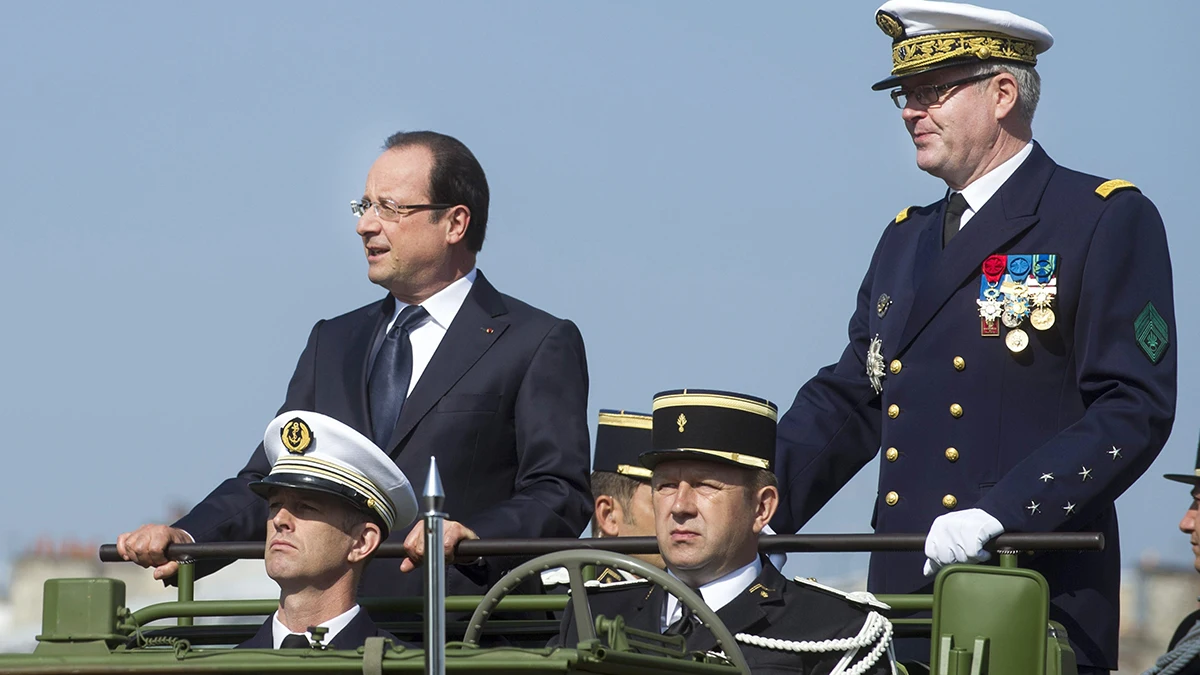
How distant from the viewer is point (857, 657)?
19.8 feet

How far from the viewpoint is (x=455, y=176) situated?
805cm

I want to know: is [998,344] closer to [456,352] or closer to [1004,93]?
[1004,93]

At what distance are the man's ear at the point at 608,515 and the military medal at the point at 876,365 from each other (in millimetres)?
2533

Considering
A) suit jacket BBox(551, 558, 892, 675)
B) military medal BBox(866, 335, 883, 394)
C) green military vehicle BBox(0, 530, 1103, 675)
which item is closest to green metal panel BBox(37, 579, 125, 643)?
green military vehicle BBox(0, 530, 1103, 675)

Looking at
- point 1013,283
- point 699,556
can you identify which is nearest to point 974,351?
point 1013,283

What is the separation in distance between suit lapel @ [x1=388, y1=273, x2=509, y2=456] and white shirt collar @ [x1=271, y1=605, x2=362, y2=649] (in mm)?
1085

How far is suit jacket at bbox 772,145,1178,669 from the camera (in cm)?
652

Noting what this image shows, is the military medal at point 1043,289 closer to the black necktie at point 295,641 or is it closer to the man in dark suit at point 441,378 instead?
the man in dark suit at point 441,378

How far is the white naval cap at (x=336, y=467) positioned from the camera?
672 cm

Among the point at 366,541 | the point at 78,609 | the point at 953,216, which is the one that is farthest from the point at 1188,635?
the point at 78,609

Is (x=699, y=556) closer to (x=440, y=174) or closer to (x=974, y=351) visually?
(x=974, y=351)

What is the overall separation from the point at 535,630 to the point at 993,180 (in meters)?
2.11

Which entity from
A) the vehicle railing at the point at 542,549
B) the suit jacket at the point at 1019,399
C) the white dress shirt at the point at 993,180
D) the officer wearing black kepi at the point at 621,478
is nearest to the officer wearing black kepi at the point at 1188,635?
the suit jacket at the point at 1019,399

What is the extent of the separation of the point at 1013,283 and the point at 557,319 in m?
1.76
